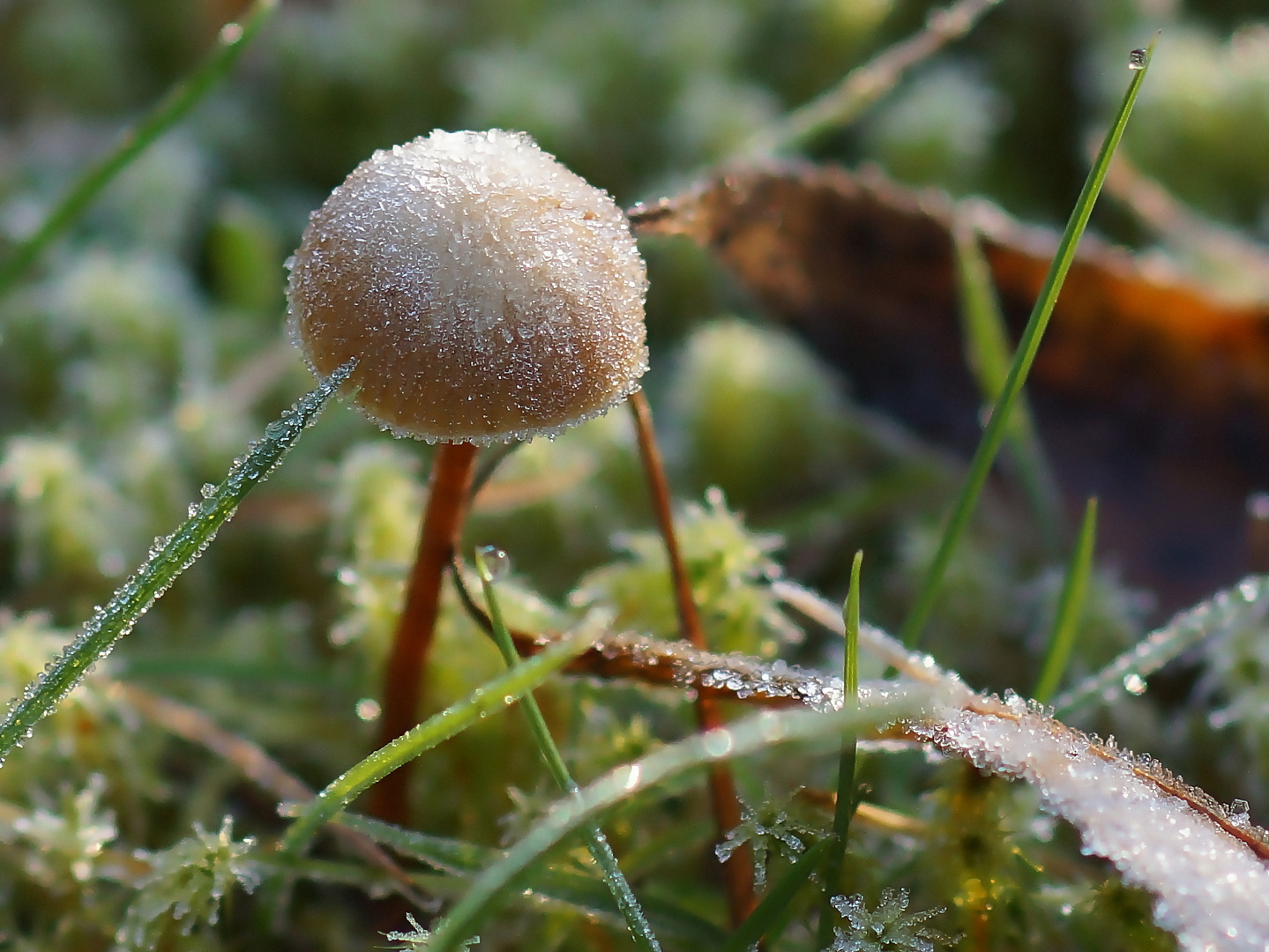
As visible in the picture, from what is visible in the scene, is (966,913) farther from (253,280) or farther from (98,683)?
(253,280)

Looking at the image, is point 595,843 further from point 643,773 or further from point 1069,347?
point 1069,347

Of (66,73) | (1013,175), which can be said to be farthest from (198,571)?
(1013,175)

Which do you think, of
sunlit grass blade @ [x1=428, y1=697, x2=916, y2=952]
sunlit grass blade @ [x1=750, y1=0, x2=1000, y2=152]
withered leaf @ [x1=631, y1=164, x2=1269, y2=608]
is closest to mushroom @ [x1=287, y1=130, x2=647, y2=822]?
sunlit grass blade @ [x1=428, y1=697, x2=916, y2=952]

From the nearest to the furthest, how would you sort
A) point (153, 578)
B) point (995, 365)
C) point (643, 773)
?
point (643, 773) → point (153, 578) → point (995, 365)

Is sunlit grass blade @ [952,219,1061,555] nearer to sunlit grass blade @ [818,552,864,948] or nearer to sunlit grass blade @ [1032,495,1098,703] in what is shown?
sunlit grass blade @ [1032,495,1098,703]

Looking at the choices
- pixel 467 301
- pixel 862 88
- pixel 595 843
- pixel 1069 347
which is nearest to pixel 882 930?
pixel 595 843

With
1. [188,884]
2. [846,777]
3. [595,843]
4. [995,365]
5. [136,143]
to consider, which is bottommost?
[188,884]
